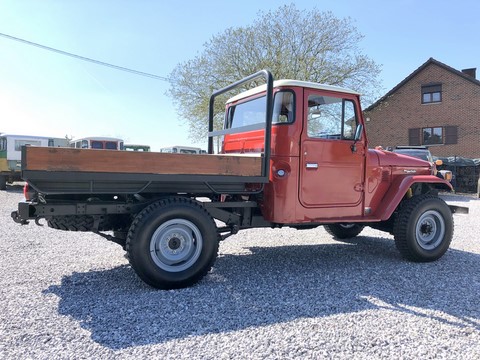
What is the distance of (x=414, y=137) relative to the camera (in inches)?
1074

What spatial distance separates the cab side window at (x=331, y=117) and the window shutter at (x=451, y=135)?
23755mm

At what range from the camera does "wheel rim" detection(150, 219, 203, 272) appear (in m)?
4.18

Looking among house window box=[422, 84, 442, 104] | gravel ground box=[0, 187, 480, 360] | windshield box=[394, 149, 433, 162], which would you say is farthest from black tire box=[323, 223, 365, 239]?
house window box=[422, 84, 442, 104]

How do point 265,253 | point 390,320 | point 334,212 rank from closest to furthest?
point 390,320, point 334,212, point 265,253

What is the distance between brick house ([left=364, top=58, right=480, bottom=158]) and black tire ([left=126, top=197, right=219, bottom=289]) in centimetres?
2239

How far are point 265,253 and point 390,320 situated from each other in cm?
274

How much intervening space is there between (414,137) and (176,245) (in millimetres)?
26515

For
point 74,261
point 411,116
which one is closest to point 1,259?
point 74,261

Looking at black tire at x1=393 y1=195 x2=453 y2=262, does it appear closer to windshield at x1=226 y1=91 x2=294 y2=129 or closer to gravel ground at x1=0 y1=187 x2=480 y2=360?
gravel ground at x1=0 y1=187 x2=480 y2=360

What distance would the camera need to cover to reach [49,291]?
160 inches

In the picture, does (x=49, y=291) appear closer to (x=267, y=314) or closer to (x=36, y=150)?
(x=36, y=150)

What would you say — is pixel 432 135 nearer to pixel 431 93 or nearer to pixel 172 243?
pixel 431 93

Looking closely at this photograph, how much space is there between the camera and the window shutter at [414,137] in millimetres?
27141

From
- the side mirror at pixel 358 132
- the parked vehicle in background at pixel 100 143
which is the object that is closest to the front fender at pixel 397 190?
the side mirror at pixel 358 132
